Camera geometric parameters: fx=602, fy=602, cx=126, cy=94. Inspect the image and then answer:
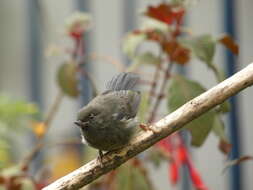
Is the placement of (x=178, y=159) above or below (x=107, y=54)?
above

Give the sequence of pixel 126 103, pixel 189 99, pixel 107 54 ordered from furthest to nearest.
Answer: pixel 107 54
pixel 126 103
pixel 189 99

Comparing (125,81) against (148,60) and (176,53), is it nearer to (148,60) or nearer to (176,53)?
(148,60)

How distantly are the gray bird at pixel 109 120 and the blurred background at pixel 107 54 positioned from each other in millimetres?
1455

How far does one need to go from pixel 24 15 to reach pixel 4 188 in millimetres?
2881

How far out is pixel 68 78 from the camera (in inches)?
95.6

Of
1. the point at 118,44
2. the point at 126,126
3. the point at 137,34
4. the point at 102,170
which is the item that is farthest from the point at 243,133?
the point at 102,170

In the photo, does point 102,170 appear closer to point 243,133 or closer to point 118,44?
point 243,133

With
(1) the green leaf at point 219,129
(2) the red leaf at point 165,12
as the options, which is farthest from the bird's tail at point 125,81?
(1) the green leaf at point 219,129

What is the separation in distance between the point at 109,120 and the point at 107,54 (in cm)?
250

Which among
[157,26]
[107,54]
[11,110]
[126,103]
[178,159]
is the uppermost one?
[157,26]

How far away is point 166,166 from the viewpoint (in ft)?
14.9

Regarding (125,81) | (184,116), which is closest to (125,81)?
(125,81)

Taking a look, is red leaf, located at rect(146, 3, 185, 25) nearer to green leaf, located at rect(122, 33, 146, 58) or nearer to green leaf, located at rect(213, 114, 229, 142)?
green leaf, located at rect(122, 33, 146, 58)

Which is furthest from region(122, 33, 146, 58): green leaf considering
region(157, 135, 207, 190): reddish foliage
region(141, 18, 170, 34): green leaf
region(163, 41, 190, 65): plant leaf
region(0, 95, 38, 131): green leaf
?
region(0, 95, 38, 131): green leaf
